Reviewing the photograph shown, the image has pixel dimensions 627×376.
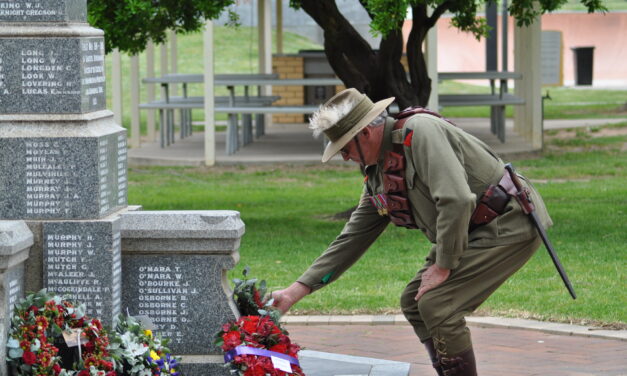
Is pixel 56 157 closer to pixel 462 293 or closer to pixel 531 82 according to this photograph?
pixel 462 293

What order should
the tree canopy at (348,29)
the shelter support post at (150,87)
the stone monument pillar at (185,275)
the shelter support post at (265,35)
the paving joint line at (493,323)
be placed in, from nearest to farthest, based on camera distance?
the stone monument pillar at (185,275)
the paving joint line at (493,323)
the tree canopy at (348,29)
the shelter support post at (150,87)
the shelter support post at (265,35)

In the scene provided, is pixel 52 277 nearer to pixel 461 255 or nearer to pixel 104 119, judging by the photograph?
pixel 104 119

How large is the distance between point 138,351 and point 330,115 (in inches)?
50.7

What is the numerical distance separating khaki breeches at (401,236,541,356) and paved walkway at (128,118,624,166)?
1406cm

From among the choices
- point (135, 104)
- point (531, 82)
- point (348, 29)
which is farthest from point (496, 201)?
point (135, 104)

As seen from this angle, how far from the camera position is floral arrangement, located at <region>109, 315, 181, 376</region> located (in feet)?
17.4

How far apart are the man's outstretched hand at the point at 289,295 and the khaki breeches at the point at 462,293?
632 mm

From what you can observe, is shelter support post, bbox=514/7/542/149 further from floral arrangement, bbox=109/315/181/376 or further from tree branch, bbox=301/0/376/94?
floral arrangement, bbox=109/315/181/376

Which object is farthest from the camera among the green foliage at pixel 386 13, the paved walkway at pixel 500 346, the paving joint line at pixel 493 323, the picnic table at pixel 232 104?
the picnic table at pixel 232 104

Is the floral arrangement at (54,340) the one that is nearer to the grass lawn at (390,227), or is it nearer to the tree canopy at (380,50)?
the grass lawn at (390,227)

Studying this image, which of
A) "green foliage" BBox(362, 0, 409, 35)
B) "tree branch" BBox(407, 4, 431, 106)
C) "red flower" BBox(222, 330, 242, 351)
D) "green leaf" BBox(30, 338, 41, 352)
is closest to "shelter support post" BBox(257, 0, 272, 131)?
"tree branch" BBox(407, 4, 431, 106)

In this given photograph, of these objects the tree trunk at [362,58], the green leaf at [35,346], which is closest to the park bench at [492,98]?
the tree trunk at [362,58]

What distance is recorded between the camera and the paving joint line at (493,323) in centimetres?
745

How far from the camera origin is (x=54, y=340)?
5238mm
